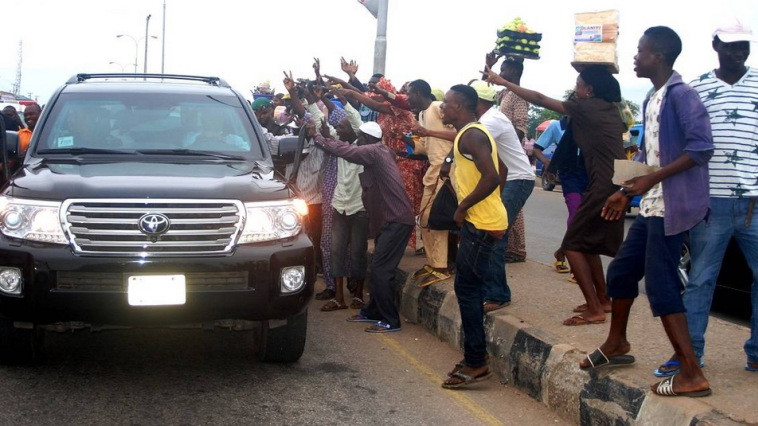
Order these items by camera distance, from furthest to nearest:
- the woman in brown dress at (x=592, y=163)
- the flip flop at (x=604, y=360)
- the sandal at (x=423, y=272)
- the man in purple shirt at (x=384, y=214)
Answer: the sandal at (x=423, y=272) < the man in purple shirt at (x=384, y=214) < the woman in brown dress at (x=592, y=163) < the flip flop at (x=604, y=360)

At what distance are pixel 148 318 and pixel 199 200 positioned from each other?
0.70m

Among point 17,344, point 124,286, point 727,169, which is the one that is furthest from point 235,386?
point 727,169

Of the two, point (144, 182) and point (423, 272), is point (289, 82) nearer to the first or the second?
point (423, 272)

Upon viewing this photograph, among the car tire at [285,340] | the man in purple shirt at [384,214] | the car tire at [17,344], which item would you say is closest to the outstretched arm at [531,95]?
the man in purple shirt at [384,214]

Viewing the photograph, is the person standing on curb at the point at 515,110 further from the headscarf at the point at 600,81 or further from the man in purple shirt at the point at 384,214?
the headscarf at the point at 600,81

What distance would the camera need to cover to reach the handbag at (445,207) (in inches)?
268

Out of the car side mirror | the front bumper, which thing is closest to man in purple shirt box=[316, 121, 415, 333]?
the car side mirror

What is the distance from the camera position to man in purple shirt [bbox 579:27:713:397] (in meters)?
4.28

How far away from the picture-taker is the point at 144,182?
509 cm

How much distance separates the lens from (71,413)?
15.2 feet

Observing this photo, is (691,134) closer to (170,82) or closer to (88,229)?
(88,229)

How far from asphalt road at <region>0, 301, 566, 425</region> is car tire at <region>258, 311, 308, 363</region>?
0.31 ft

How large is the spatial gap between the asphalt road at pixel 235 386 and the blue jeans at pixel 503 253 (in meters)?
0.58

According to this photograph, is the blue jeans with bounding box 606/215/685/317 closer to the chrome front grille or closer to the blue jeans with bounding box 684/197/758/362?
the blue jeans with bounding box 684/197/758/362
